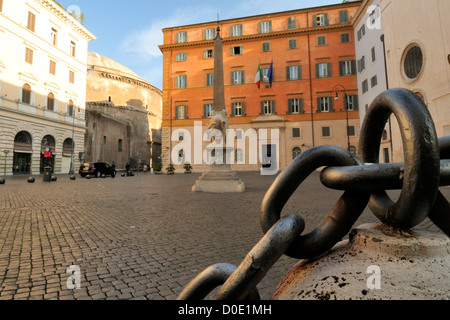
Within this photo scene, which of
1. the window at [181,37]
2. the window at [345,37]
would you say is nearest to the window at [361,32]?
the window at [345,37]

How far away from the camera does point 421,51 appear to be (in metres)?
17.8

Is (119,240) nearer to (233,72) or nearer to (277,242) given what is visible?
(277,242)

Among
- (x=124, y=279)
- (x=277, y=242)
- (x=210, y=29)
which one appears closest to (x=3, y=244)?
(x=124, y=279)

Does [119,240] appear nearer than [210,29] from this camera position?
Yes

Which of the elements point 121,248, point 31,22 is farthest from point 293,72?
point 121,248

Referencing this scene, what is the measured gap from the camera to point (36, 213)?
6375 millimetres

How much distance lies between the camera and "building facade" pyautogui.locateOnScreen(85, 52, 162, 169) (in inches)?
1538

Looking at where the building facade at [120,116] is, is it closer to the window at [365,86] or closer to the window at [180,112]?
the window at [180,112]

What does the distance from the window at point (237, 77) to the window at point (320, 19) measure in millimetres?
11093

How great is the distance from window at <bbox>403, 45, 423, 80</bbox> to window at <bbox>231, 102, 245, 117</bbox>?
1786 centimetres

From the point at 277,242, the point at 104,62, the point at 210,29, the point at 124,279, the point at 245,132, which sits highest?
the point at 104,62

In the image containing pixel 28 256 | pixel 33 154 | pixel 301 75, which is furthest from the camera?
pixel 301 75

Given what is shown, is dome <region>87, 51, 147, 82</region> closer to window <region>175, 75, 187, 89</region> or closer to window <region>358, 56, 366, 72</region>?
window <region>175, 75, 187, 89</region>

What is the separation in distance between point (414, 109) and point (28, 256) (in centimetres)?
444
